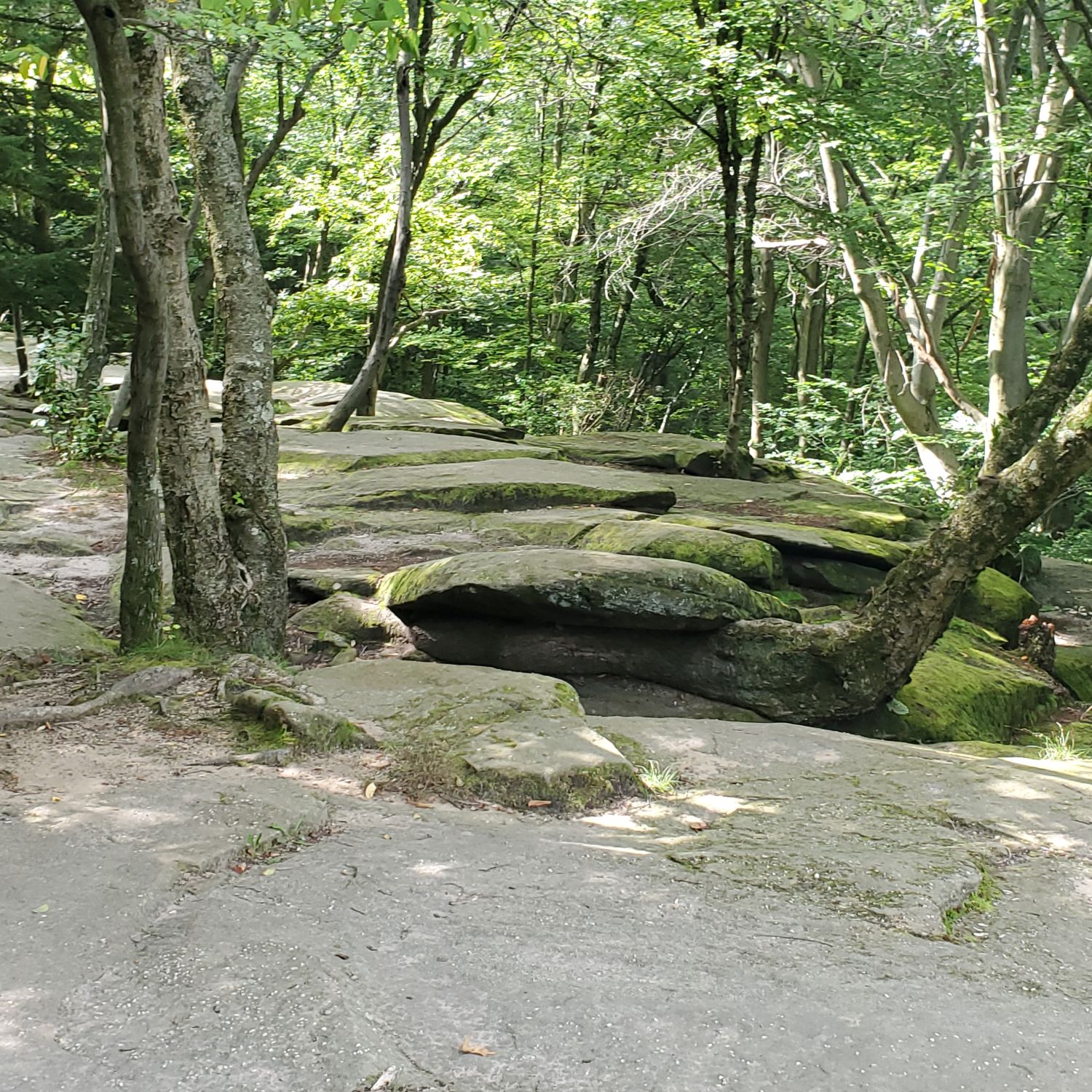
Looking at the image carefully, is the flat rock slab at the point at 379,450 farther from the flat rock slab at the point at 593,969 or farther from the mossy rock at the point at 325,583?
the flat rock slab at the point at 593,969

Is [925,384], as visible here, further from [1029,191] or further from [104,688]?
[104,688]

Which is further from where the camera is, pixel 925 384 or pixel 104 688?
pixel 925 384

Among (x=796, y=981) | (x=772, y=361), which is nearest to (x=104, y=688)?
(x=796, y=981)

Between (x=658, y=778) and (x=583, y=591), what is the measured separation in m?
2.23

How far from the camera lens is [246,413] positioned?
6066mm

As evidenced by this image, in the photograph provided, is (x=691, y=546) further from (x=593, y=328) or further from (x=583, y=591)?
(x=593, y=328)

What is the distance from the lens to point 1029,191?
41.2 feet

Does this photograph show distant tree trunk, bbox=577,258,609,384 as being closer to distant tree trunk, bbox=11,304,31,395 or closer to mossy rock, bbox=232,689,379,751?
distant tree trunk, bbox=11,304,31,395

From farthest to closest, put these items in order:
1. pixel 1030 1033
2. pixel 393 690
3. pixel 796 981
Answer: pixel 393 690
pixel 796 981
pixel 1030 1033

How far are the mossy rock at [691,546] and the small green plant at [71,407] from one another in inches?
278

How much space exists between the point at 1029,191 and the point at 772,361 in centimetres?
1656

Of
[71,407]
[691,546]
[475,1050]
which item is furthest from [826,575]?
[71,407]

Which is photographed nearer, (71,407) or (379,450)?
(379,450)

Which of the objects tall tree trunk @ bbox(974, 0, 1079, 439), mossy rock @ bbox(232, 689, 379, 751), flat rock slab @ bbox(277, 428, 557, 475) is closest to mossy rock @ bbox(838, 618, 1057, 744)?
tall tree trunk @ bbox(974, 0, 1079, 439)
